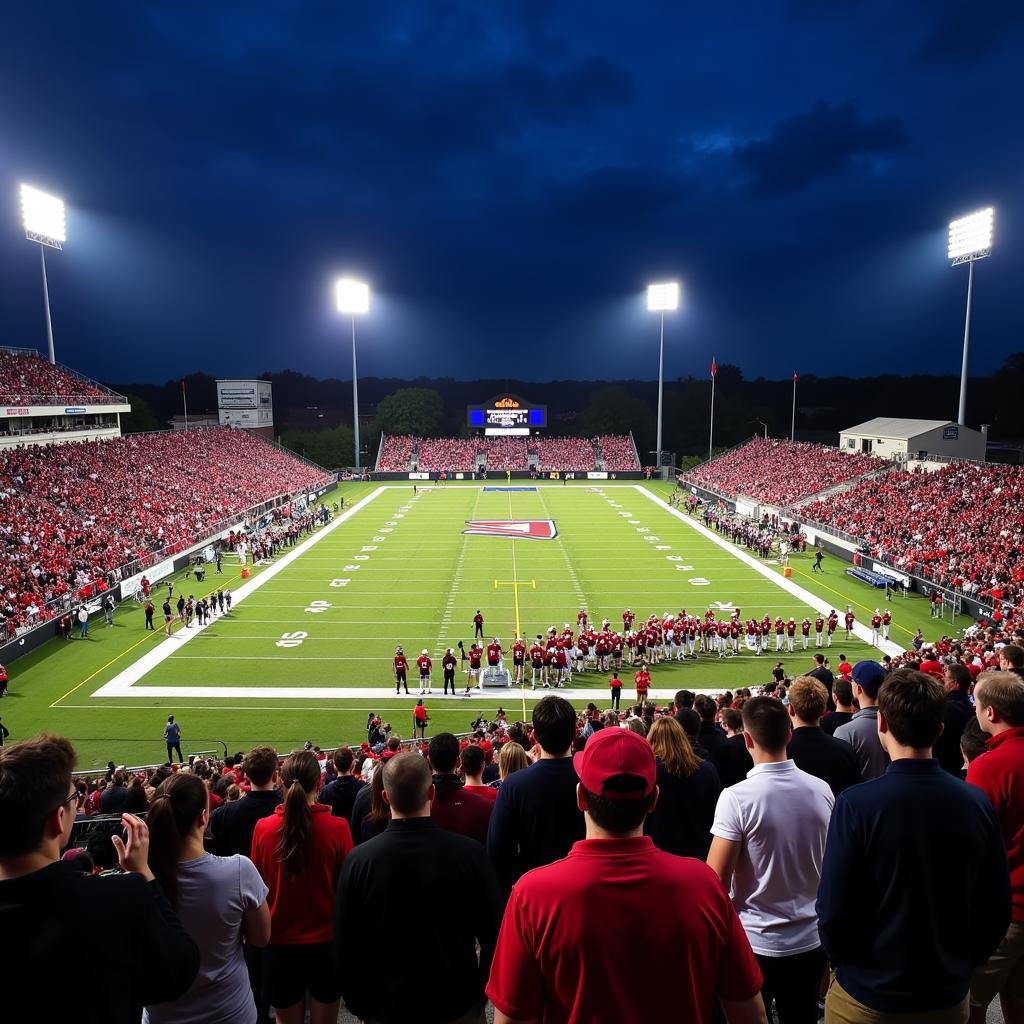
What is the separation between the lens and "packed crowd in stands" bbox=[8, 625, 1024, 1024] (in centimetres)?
220

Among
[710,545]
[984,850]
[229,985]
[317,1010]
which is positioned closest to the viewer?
[984,850]

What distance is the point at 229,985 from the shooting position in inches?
134

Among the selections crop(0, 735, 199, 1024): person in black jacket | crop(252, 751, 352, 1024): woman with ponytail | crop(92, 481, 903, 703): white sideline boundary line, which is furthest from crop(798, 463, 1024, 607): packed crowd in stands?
crop(0, 735, 199, 1024): person in black jacket

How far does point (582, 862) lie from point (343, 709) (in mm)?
16321

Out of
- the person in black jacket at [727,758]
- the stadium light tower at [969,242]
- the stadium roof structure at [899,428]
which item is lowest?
the person in black jacket at [727,758]

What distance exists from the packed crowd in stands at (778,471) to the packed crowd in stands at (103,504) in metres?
28.7

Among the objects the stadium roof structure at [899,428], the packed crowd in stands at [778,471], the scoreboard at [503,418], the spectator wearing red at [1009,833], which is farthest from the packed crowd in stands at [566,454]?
the spectator wearing red at [1009,833]

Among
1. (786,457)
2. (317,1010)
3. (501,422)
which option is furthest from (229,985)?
(501,422)

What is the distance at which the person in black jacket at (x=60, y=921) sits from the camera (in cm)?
218

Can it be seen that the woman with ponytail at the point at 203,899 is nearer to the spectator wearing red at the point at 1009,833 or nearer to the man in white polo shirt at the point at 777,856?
the man in white polo shirt at the point at 777,856

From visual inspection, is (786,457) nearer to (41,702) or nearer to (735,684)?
(735,684)

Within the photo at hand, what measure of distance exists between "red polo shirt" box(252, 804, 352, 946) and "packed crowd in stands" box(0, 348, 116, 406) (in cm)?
3844

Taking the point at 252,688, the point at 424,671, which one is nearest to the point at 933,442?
the point at 424,671

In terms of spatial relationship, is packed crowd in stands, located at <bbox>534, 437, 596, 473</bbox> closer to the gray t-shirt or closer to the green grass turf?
the green grass turf
